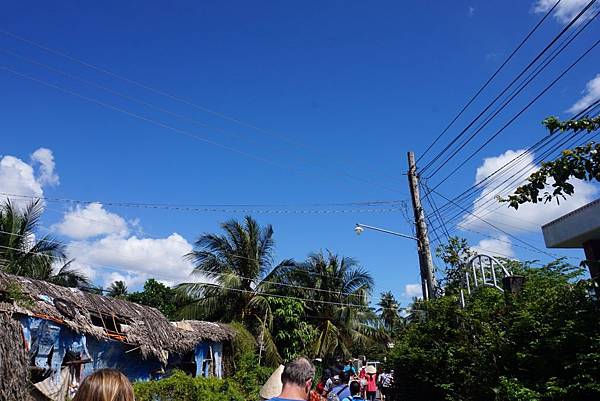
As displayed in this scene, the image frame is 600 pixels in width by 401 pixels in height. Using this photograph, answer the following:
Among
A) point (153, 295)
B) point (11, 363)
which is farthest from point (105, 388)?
point (153, 295)

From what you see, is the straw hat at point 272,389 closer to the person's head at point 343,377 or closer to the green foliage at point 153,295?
the person's head at point 343,377

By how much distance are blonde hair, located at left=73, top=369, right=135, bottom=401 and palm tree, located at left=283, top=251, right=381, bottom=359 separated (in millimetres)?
24609

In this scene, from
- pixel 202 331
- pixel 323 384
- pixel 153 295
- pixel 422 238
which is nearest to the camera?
pixel 323 384

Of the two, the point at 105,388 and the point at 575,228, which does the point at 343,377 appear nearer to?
the point at 575,228

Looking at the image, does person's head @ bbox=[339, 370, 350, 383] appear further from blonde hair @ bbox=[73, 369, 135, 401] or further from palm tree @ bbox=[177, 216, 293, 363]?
palm tree @ bbox=[177, 216, 293, 363]

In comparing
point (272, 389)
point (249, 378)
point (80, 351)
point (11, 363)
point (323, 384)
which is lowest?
point (272, 389)

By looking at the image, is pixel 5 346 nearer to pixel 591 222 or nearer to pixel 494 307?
pixel 494 307

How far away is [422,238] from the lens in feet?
48.6

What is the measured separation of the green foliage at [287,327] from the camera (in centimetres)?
2436

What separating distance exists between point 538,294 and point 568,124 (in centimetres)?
294

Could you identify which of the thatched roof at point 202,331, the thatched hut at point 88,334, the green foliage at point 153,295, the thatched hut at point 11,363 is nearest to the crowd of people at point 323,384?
the thatched hut at point 11,363

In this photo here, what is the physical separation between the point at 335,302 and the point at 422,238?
15.4 m

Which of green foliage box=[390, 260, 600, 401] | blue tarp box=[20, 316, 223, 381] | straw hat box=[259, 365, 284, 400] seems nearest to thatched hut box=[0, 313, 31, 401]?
blue tarp box=[20, 316, 223, 381]

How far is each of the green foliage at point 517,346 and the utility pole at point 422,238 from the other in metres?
2.92
